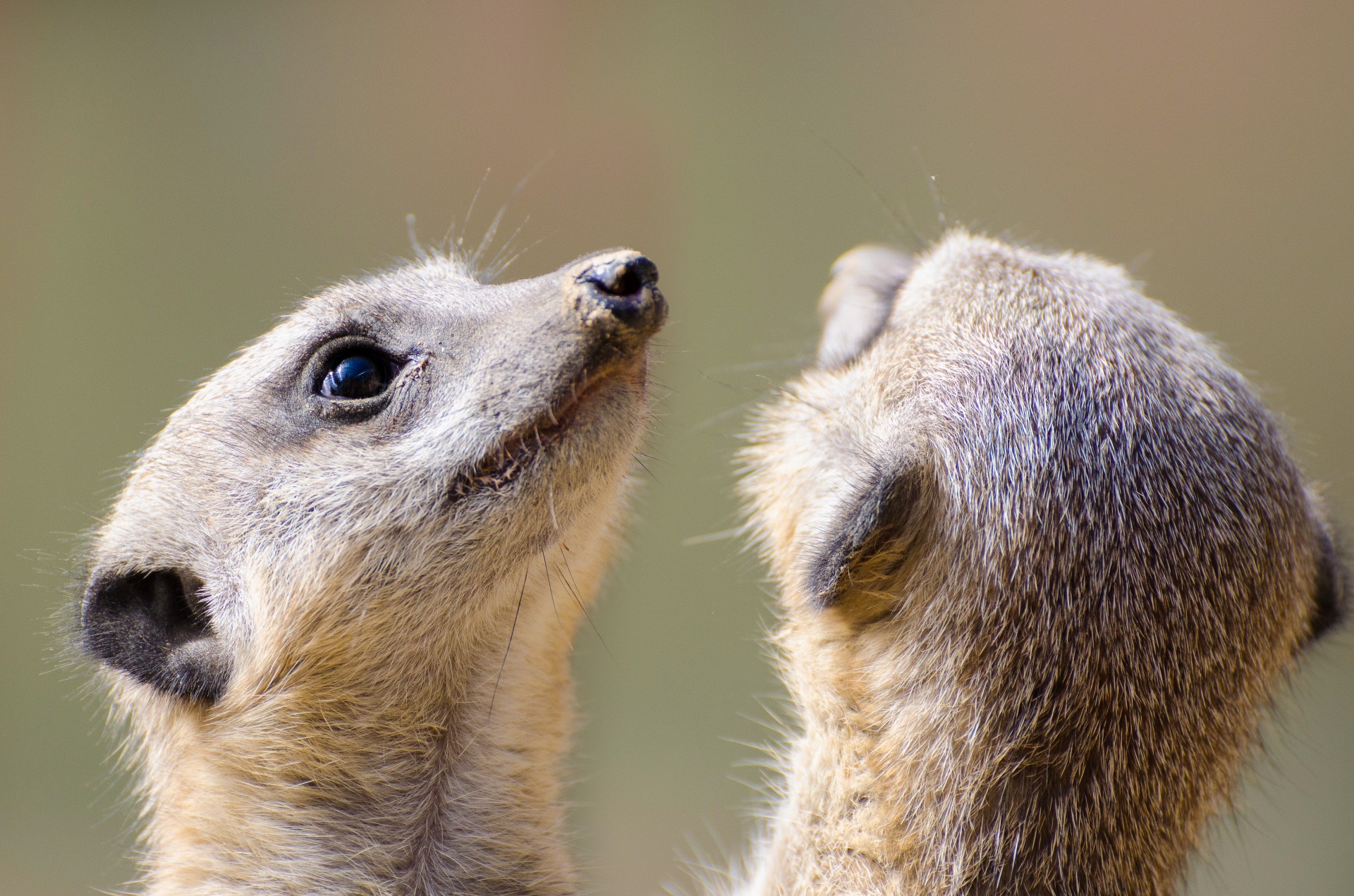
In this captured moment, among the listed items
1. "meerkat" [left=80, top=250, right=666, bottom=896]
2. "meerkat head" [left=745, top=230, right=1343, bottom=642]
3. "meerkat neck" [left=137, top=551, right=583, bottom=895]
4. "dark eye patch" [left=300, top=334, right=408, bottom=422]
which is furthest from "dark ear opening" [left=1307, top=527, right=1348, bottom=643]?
"dark eye patch" [left=300, top=334, right=408, bottom=422]

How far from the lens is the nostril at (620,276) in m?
1.24

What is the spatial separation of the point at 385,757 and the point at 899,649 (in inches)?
29.4

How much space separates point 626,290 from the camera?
1248 mm

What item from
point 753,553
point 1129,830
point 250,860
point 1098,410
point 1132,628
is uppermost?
point 1098,410

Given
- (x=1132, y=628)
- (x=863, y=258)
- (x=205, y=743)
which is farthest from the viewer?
(x=863, y=258)

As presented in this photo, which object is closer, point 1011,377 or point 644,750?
point 1011,377

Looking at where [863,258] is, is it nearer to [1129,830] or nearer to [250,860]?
[1129,830]

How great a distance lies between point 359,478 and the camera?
1.30 metres

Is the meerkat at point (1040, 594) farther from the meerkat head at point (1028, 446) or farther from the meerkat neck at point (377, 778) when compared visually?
the meerkat neck at point (377, 778)

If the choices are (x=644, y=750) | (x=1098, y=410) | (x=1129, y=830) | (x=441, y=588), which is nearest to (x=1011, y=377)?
(x=1098, y=410)

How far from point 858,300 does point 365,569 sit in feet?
2.64

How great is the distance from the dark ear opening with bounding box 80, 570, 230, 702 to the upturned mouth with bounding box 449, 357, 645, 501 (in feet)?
1.43

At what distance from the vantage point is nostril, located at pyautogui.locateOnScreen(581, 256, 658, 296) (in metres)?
1.24

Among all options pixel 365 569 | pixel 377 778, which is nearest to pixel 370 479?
pixel 365 569
